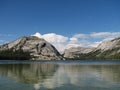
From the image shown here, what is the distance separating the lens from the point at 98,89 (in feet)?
119

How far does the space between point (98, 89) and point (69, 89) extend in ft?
14.8

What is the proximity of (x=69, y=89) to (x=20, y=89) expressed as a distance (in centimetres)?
760

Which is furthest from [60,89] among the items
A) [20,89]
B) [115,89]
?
[115,89]

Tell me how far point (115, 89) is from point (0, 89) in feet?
58.3

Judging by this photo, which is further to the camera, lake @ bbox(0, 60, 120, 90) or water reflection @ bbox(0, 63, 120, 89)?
water reflection @ bbox(0, 63, 120, 89)

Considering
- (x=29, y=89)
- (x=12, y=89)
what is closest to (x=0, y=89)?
(x=12, y=89)

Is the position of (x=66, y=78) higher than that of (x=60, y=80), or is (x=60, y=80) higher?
(x=66, y=78)

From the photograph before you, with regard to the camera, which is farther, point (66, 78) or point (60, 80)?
point (66, 78)

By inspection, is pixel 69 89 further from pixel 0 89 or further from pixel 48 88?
pixel 0 89

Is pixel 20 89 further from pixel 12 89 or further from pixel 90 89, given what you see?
pixel 90 89

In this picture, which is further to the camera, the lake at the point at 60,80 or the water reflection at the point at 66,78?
the water reflection at the point at 66,78

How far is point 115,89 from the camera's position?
36.3 meters

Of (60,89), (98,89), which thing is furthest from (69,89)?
(98,89)

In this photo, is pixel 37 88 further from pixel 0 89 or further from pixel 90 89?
pixel 90 89
